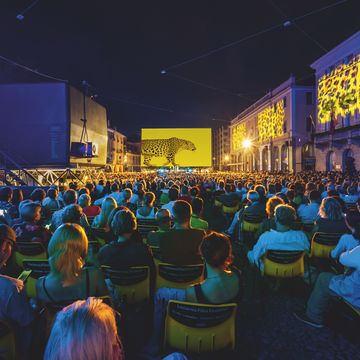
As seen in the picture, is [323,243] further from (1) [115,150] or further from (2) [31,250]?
(1) [115,150]

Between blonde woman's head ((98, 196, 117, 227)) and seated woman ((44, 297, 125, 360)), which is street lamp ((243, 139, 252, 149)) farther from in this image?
seated woman ((44, 297, 125, 360))

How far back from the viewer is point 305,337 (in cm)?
429

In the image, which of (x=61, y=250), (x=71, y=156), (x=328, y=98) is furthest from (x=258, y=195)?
(x=328, y=98)

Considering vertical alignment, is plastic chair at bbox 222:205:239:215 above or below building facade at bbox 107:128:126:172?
below

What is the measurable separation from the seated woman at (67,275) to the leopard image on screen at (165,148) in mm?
51563

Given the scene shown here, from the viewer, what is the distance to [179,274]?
4.30 meters

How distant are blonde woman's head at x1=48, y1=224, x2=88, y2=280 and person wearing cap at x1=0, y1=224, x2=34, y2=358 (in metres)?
0.35

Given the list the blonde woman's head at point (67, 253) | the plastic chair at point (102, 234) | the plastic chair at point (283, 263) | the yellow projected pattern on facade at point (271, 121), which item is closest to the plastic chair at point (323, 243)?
the plastic chair at point (283, 263)

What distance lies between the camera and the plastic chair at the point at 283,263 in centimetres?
498

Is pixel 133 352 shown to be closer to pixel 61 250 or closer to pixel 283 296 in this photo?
pixel 61 250

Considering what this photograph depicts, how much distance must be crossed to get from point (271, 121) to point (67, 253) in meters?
68.1

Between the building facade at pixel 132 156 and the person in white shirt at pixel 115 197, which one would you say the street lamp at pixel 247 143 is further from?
the person in white shirt at pixel 115 197

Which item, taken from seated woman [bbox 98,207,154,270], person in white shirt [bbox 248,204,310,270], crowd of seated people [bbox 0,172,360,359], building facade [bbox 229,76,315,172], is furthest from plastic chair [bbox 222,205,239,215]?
building facade [bbox 229,76,315,172]

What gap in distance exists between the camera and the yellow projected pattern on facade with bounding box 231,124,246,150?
92863mm
